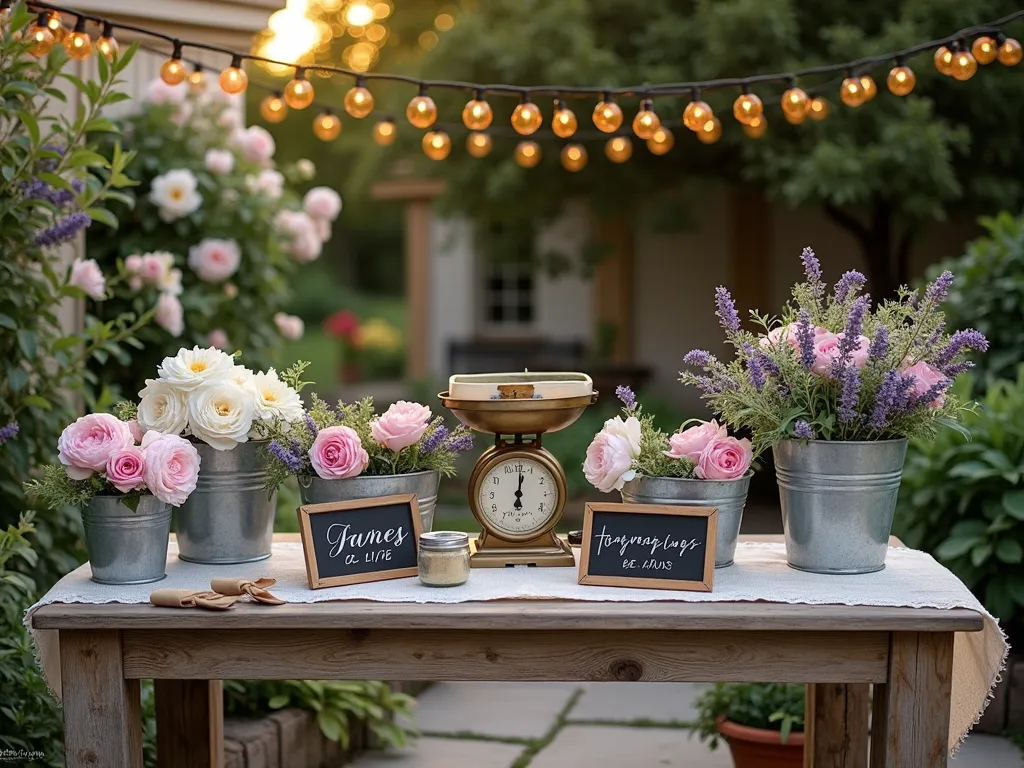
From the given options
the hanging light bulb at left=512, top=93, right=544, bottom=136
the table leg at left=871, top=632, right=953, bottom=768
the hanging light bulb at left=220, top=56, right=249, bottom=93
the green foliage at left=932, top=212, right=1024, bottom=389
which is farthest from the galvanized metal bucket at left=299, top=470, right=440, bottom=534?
the green foliage at left=932, top=212, right=1024, bottom=389

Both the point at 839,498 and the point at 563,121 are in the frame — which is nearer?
the point at 839,498

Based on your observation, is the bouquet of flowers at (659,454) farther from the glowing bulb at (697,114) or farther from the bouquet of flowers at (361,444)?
the glowing bulb at (697,114)

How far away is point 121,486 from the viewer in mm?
2408

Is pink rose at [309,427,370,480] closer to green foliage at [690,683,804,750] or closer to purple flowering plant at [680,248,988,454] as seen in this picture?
purple flowering plant at [680,248,988,454]

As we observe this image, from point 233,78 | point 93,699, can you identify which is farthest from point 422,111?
point 93,699

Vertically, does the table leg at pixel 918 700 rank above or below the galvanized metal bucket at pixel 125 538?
below

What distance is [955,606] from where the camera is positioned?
233 cm

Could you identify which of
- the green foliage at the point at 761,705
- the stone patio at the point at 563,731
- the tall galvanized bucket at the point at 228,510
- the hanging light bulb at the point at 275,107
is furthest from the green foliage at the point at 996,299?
the tall galvanized bucket at the point at 228,510

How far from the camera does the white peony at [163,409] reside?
251 cm

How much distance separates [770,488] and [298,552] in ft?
24.2

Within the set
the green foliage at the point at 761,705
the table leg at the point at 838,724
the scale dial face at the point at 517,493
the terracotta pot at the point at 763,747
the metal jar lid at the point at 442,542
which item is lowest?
the terracotta pot at the point at 763,747

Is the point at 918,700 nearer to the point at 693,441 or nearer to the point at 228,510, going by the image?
the point at 693,441

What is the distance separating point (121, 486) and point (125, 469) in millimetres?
35

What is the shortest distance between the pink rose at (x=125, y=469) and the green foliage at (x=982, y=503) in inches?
104
